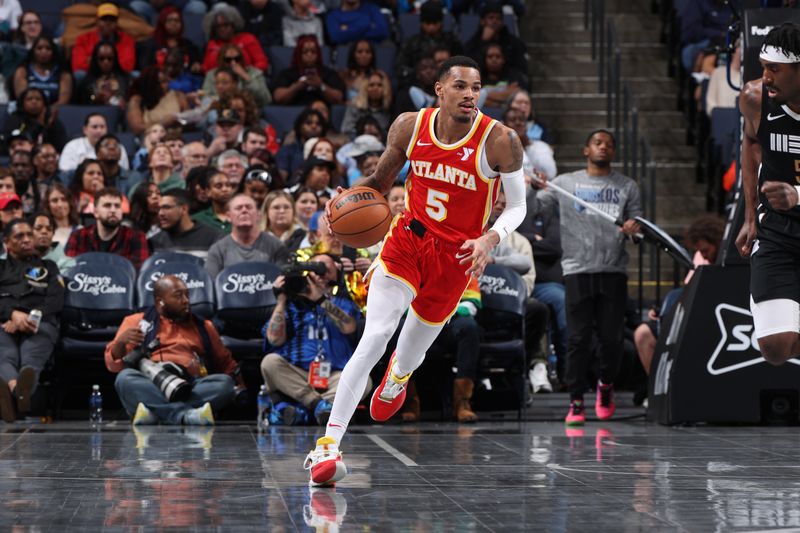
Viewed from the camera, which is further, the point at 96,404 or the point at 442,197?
the point at 96,404

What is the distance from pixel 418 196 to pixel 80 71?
8801mm

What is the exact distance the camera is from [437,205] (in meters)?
6.49

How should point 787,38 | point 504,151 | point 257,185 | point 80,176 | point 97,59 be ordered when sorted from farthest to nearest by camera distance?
point 97,59
point 80,176
point 257,185
point 504,151
point 787,38

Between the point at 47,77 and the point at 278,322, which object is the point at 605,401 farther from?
the point at 47,77

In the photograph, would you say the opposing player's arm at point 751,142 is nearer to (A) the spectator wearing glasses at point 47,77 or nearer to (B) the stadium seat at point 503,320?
(B) the stadium seat at point 503,320

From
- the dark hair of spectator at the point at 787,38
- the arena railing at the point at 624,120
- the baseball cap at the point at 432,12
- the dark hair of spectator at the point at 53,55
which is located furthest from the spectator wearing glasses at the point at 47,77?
the dark hair of spectator at the point at 787,38

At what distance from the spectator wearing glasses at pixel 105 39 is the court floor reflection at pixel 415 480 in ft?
21.4

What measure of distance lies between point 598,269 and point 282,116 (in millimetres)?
5144

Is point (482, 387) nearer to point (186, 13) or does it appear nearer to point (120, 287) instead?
point (120, 287)

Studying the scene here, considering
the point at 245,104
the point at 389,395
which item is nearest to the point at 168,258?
the point at 245,104

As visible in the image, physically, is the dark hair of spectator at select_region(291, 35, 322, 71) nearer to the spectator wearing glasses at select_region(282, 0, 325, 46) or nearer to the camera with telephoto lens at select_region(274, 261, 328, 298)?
the spectator wearing glasses at select_region(282, 0, 325, 46)

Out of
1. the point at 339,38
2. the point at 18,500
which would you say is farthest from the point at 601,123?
the point at 18,500

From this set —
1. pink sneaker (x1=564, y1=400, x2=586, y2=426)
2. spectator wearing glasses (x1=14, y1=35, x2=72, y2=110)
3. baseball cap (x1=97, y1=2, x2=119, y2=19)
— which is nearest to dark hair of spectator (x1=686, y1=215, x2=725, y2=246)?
pink sneaker (x1=564, y1=400, x2=586, y2=426)

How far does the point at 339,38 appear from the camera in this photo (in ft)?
49.1
